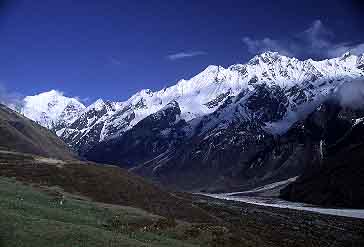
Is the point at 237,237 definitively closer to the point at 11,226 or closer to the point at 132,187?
the point at 11,226

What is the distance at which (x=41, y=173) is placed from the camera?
80.6 meters

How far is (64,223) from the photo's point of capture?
44438 mm

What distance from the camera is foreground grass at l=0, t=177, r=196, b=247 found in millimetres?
39450

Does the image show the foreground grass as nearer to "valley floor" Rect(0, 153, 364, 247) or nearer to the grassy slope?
"valley floor" Rect(0, 153, 364, 247)

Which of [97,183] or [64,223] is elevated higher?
[97,183]

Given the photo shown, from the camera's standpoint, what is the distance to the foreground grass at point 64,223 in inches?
1553

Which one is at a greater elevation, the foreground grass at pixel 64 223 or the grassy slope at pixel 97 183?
the grassy slope at pixel 97 183

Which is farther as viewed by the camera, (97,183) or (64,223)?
(97,183)

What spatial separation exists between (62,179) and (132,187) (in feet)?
42.0

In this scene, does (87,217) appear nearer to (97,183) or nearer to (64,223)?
(64,223)

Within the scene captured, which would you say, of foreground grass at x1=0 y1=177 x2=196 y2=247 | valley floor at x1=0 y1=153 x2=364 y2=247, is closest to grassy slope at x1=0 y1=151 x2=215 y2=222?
valley floor at x1=0 y1=153 x2=364 y2=247

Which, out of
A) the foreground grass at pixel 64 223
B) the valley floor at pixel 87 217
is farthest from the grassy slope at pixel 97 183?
the foreground grass at pixel 64 223

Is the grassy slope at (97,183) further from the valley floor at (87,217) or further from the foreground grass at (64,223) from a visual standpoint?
the foreground grass at (64,223)

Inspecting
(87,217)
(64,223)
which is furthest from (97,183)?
(64,223)
